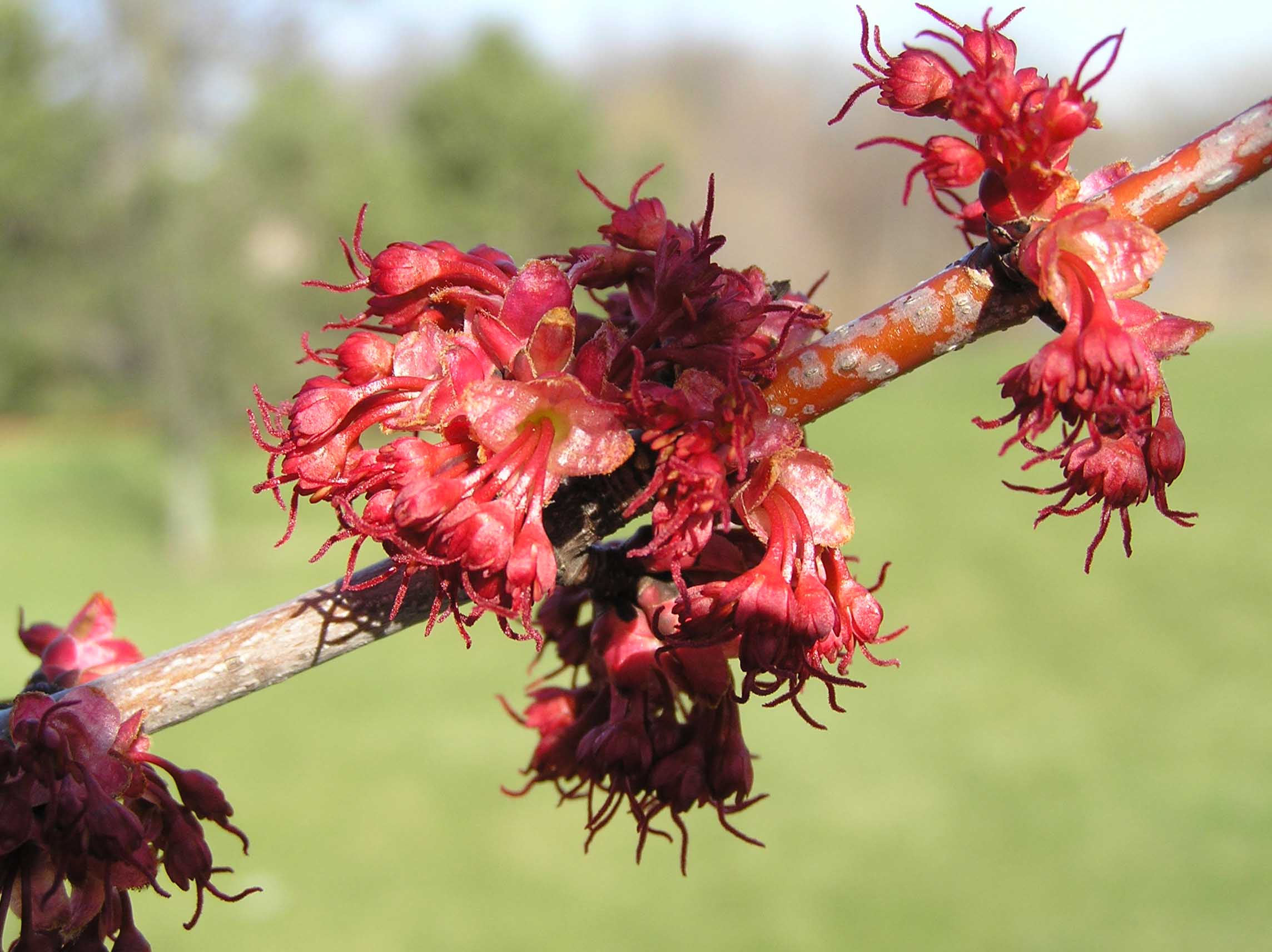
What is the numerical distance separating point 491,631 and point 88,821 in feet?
51.5

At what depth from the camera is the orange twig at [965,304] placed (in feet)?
3.07

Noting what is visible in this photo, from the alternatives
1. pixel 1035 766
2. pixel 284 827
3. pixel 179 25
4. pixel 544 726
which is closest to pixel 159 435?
pixel 179 25

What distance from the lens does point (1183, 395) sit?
74.4 feet

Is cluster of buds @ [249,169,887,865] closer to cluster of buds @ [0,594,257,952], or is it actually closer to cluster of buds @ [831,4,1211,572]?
cluster of buds @ [831,4,1211,572]

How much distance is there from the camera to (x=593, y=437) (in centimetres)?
99

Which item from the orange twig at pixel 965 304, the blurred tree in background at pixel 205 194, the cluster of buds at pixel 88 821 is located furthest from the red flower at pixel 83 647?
the blurred tree in background at pixel 205 194

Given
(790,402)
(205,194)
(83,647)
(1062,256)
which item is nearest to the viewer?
(1062,256)

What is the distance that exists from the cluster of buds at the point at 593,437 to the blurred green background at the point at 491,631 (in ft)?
14.5

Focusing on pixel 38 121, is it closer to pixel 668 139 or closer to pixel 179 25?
pixel 179 25

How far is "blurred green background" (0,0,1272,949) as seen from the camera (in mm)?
10422

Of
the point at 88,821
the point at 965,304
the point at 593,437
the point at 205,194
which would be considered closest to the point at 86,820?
the point at 88,821

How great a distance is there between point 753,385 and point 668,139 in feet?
102

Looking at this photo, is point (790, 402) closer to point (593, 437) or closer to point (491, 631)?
point (593, 437)

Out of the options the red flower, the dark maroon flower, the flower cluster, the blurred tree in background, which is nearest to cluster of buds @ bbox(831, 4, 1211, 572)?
the flower cluster
